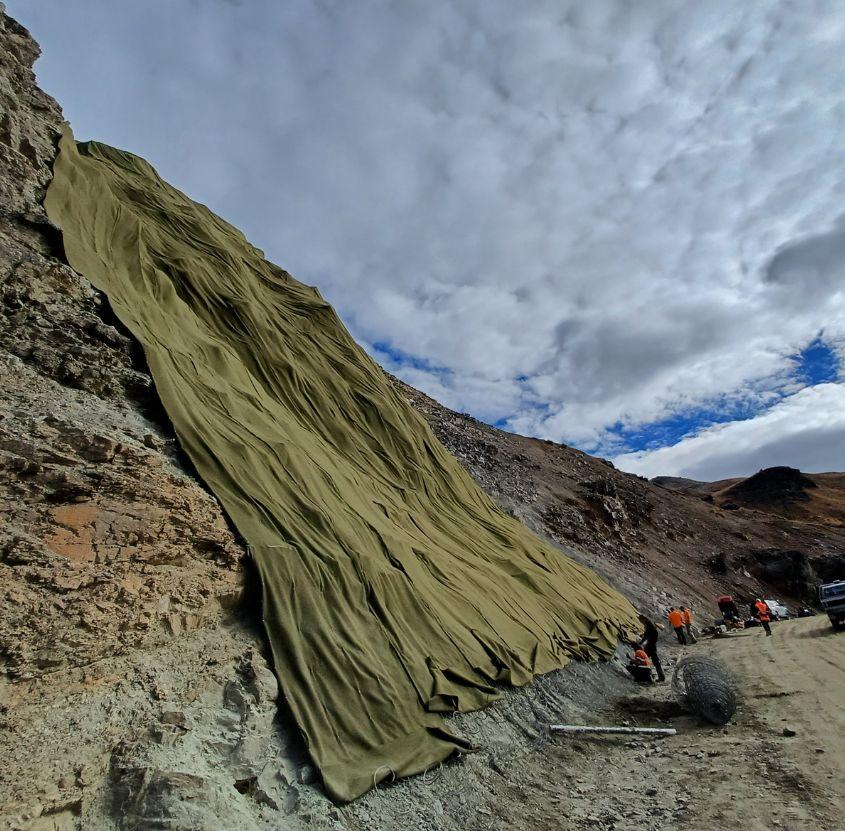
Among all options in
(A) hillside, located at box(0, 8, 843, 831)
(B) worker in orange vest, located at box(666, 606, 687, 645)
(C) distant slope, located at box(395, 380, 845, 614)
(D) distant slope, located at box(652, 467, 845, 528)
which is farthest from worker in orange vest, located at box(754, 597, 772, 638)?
(D) distant slope, located at box(652, 467, 845, 528)

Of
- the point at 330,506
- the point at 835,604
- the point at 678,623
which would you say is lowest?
the point at 835,604

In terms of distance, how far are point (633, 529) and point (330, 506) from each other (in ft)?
86.1

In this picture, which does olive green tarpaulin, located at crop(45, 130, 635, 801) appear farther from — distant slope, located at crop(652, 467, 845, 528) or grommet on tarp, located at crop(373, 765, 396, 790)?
distant slope, located at crop(652, 467, 845, 528)

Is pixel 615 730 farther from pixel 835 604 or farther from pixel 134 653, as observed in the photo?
pixel 835 604

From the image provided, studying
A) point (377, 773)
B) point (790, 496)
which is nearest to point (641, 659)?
point (377, 773)

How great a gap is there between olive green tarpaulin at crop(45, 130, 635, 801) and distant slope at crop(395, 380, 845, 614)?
7460 mm

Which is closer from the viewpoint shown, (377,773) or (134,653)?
(134,653)

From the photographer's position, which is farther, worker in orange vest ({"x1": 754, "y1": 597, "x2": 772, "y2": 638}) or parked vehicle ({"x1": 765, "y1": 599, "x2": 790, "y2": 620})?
parked vehicle ({"x1": 765, "y1": 599, "x2": 790, "y2": 620})

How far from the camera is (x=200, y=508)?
18.4 feet

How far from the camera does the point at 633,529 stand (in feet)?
96.5

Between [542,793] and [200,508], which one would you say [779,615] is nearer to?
[542,793]

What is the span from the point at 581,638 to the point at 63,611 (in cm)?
1042

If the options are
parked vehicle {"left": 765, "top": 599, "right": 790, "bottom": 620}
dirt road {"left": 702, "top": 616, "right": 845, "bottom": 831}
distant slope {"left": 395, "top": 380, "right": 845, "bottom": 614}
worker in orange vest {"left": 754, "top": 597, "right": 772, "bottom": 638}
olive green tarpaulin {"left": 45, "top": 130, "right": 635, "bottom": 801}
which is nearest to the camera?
dirt road {"left": 702, "top": 616, "right": 845, "bottom": 831}

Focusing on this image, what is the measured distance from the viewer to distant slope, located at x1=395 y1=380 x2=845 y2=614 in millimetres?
23281
